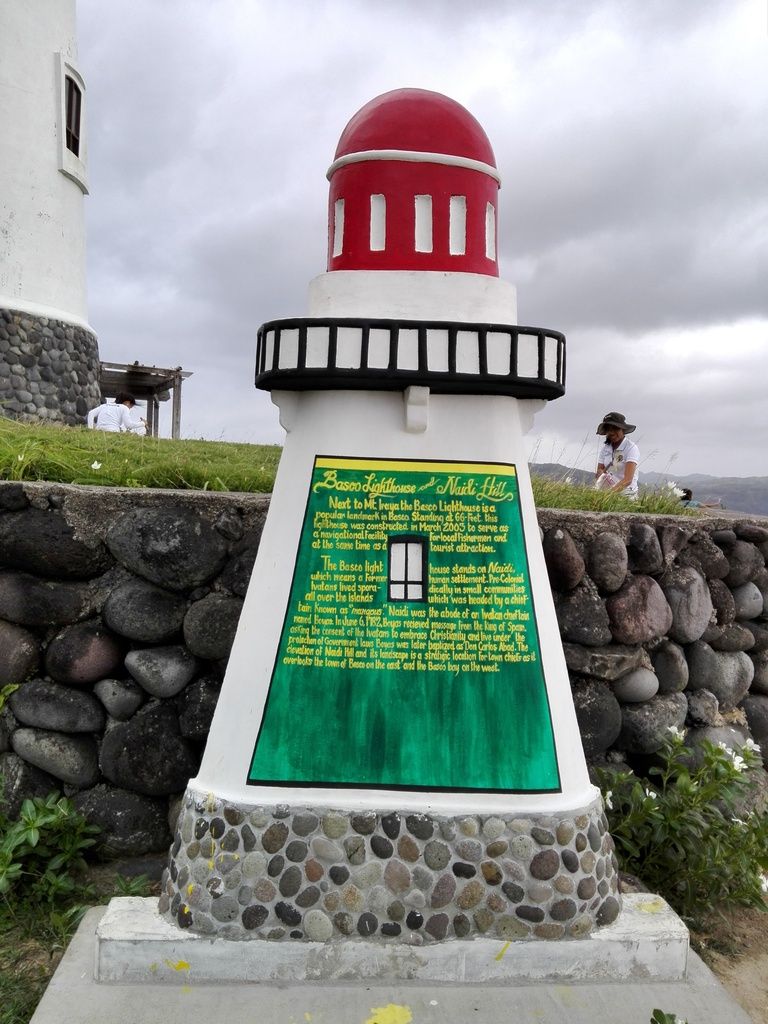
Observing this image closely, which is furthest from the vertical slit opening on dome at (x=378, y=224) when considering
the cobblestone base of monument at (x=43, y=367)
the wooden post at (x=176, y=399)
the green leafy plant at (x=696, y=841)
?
the wooden post at (x=176, y=399)

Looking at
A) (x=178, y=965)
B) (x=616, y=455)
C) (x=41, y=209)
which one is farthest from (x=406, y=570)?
(x=41, y=209)

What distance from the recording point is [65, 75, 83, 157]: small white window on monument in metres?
10.3

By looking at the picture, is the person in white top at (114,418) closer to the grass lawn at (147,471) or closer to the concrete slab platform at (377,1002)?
the grass lawn at (147,471)

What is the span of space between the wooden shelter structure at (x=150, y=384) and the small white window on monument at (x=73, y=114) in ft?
12.1

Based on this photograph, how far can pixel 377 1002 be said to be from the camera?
2.37 m

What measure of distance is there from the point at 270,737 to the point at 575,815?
0.99m

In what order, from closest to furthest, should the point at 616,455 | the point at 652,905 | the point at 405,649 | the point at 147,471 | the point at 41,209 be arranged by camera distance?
the point at 405,649
the point at 652,905
the point at 147,471
the point at 616,455
the point at 41,209

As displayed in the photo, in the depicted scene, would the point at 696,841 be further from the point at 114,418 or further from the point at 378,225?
the point at 114,418

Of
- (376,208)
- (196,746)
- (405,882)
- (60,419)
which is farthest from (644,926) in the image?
(60,419)

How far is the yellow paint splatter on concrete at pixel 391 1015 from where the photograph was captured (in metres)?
2.30

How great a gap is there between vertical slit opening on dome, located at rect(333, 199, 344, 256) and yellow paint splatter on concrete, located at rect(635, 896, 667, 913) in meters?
2.36

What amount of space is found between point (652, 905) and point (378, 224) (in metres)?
2.39

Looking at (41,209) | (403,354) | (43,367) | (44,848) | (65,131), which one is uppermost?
(65,131)

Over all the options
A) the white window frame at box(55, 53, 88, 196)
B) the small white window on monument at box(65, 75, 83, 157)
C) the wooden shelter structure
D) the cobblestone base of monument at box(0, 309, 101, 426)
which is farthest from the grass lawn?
the wooden shelter structure
